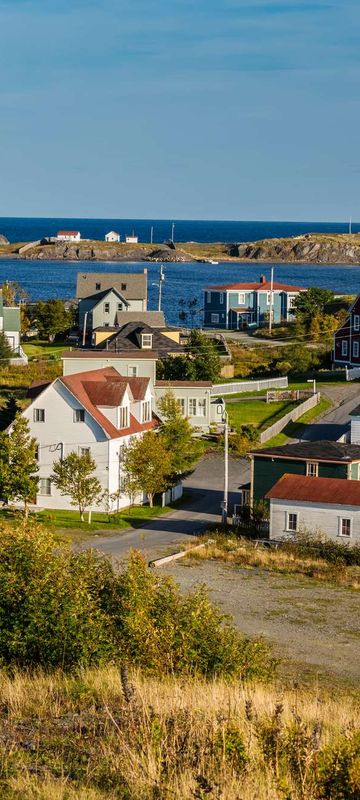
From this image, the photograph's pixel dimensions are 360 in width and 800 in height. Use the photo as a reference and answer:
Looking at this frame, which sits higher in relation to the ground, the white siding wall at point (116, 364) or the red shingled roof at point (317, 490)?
the white siding wall at point (116, 364)

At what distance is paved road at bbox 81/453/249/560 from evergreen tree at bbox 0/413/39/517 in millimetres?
4355

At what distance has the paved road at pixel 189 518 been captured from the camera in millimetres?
41000

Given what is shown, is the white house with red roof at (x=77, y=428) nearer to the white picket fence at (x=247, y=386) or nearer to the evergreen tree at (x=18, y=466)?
the evergreen tree at (x=18, y=466)

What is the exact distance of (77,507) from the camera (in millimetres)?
47406

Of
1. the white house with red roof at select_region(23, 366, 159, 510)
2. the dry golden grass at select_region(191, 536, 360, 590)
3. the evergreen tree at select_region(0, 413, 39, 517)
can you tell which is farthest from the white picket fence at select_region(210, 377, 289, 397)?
the dry golden grass at select_region(191, 536, 360, 590)

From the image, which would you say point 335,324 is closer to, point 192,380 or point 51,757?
point 192,380

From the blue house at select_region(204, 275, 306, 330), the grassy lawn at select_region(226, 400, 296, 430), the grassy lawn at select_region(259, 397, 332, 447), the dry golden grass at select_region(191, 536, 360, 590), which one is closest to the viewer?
the dry golden grass at select_region(191, 536, 360, 590)

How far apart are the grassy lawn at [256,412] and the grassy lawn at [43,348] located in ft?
64.2

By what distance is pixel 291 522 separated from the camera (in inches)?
1684

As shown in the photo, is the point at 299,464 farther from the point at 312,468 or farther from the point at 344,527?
the point at 344,527

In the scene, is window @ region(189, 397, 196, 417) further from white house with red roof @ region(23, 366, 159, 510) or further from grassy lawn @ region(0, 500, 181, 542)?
grassy lawn @ region(0, 500, 181, 542)

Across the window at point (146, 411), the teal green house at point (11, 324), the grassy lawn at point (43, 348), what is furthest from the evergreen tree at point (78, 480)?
the teal green house at point (11, 324)

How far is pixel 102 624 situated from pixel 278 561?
2126cm

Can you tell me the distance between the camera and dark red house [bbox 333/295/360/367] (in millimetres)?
81188
